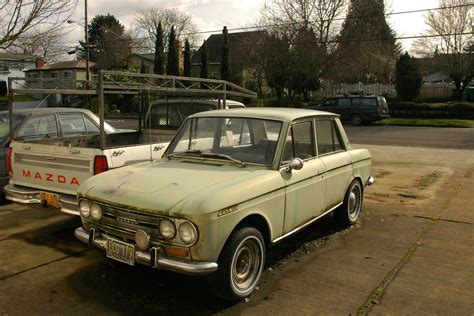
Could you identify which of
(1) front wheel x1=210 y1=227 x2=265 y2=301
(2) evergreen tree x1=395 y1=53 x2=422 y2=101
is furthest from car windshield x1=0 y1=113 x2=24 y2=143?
(2) evergreen tree x1=395 y1=53 x2=422 y2=101

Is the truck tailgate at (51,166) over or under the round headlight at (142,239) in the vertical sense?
over

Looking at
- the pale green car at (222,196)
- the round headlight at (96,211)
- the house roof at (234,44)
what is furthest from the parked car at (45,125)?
the house roof at (234,44)

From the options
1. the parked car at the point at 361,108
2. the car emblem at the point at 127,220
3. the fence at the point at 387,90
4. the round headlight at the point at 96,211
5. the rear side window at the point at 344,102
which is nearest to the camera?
the car emblem at the point at 127,220

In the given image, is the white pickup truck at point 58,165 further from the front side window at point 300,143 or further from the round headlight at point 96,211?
the front side window at point 300,143

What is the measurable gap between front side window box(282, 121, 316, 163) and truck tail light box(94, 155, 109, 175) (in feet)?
6.35

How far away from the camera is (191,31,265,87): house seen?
3278 cm

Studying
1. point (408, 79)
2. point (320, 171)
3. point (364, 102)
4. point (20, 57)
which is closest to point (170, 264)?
point (320, 171)

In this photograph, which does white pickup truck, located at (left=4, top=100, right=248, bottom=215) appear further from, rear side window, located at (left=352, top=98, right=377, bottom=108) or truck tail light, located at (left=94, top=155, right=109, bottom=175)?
rear side window, located at (left=352, top=98, right=377, bottom=108)

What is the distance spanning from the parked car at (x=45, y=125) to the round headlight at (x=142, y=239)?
Answer: 154 inches

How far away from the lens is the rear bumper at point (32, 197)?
509 cm

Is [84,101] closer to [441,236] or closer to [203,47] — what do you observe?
[441,236]

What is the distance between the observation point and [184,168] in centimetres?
439

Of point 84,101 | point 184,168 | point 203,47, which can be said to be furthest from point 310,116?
point 203,47

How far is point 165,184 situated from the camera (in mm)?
3893
